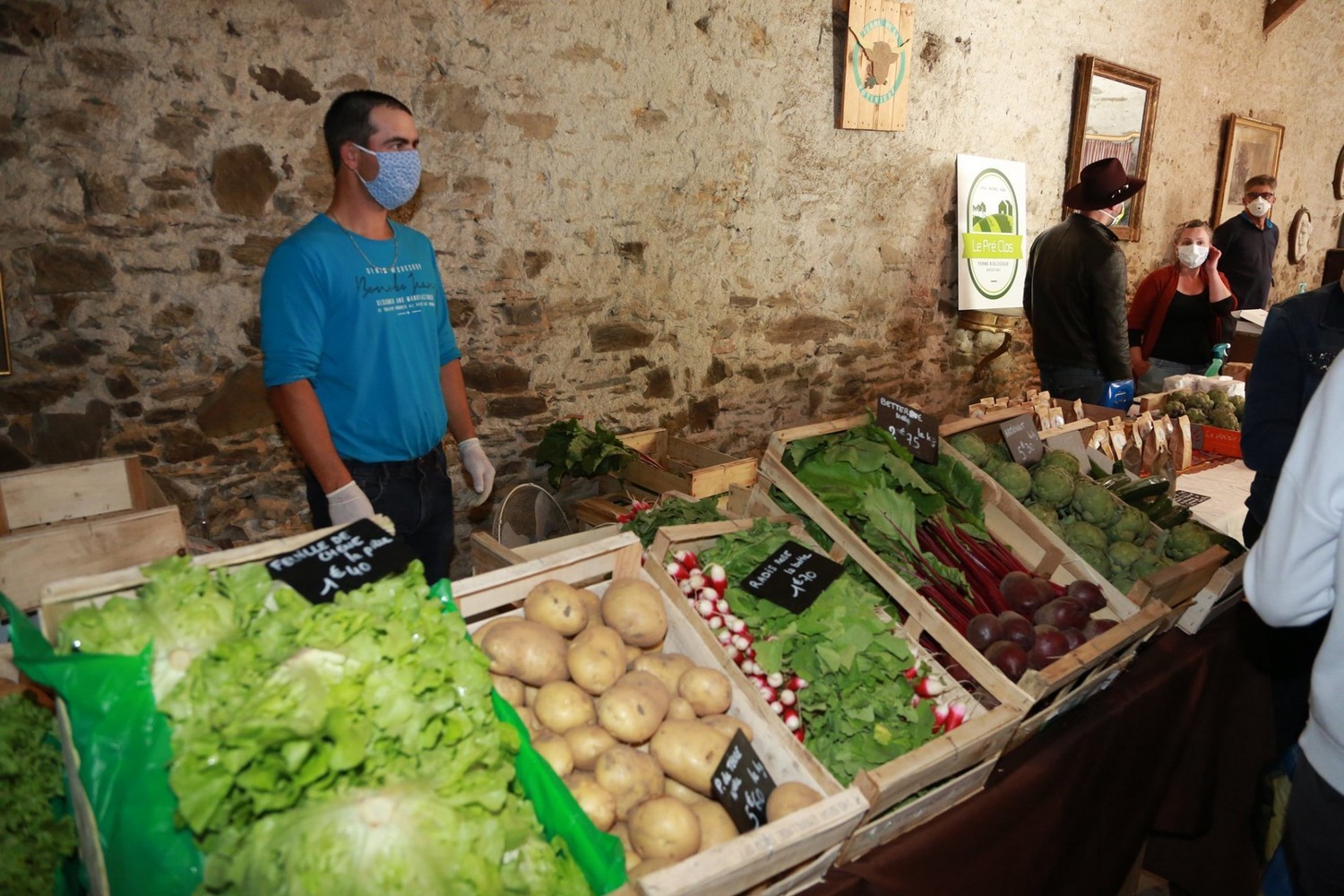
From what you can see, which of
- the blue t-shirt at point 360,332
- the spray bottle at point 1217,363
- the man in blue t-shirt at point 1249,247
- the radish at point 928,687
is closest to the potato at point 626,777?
the radish at point 928,687

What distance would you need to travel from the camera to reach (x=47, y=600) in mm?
1165

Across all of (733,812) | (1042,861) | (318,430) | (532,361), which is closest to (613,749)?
(733,812)

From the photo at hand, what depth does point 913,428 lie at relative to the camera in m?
2.66

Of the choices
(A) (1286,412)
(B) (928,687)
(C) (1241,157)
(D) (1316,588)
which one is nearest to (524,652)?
(B) (928,687)

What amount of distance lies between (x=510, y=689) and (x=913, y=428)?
1.69 metres

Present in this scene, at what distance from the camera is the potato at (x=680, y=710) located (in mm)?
1537

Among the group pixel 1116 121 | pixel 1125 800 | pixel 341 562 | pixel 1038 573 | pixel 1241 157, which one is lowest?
pixel 1125 800

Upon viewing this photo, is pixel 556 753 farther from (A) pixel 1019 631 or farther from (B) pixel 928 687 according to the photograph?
(A) pixel 1019 631

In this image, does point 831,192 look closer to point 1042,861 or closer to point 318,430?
point 318,430

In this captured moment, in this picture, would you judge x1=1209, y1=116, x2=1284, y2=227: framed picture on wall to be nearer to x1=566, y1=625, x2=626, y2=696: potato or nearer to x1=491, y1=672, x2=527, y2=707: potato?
x1=566, y1=625, x2=626, y2=696: potato

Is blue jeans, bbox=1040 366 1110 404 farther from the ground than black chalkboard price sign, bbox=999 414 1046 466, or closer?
closer

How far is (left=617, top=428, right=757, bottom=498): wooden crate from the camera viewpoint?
3.34 meters

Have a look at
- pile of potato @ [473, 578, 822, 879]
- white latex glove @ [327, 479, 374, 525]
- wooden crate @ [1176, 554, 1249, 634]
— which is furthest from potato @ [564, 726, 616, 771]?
wooden crate @ [1176, 554, 1249, 634]

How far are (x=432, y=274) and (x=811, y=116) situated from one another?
311 centimetres
